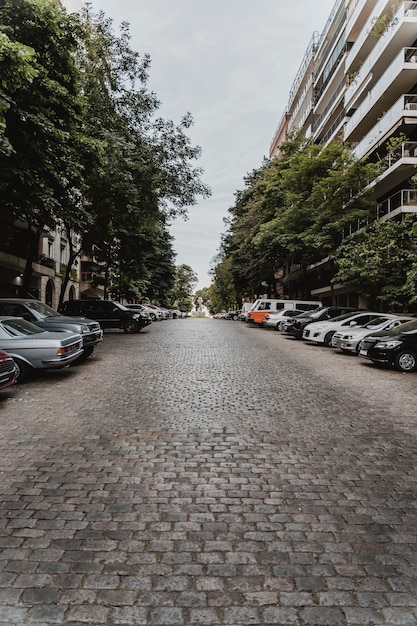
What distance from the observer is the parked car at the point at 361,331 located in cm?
1525

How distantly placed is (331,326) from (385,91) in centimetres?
1608

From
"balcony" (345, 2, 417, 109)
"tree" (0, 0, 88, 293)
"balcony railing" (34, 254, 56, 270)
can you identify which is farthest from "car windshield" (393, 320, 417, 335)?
"balcony railing" (34, 254, 56, 270)

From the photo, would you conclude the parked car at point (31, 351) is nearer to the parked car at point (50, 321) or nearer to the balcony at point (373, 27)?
the parked car at point (50, 321)

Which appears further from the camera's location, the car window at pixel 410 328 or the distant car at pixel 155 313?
the distant car at pixel 155 313

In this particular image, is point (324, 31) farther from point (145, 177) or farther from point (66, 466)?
point (66, 466)

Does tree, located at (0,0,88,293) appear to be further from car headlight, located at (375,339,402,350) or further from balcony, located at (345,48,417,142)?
balcony, located at (345,48,417,142)

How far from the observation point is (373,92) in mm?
28984

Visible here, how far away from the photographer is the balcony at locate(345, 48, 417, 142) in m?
24.8

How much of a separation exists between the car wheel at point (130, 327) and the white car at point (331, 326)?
8168 millimetres

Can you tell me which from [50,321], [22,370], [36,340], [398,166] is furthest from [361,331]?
[398,166]

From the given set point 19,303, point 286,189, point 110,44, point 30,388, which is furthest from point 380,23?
point 30,388

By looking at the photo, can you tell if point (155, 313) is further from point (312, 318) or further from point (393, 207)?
point (312, 318)

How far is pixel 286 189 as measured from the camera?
32812mm

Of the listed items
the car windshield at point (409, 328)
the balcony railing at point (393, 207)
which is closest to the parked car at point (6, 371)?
the car windshield at point (409, 328)
